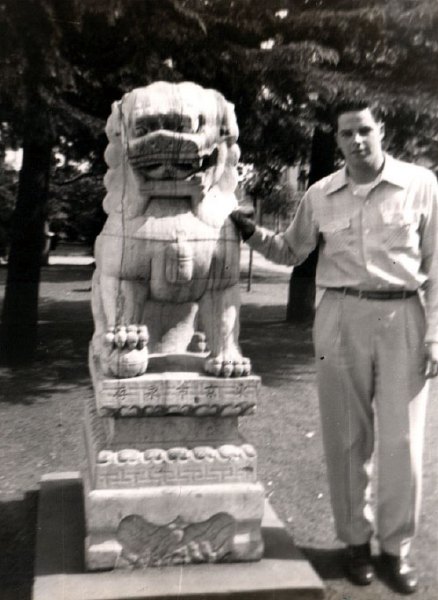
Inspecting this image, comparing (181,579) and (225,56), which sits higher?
(225,56)

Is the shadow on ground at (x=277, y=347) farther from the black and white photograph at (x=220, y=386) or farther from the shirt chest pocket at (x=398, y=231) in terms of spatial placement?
the shirt chest pocket at (x=398, y=231)

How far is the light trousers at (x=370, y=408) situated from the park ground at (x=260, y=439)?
32cm

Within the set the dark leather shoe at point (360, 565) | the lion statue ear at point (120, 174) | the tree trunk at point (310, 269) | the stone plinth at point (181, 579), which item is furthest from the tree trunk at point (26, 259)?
the dark leather shoe at point (360, 565)

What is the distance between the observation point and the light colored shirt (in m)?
3.13

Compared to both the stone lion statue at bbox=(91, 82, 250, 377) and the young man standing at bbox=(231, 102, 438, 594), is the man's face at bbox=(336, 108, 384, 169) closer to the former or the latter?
the young man standing at bbox=(231, 102, 438, 594)

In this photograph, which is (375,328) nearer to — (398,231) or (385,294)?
(385,294)

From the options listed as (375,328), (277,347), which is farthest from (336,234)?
(277,347)

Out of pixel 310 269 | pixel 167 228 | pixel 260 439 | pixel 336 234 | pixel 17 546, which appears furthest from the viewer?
pixel 310 269

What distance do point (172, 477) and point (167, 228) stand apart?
100cm

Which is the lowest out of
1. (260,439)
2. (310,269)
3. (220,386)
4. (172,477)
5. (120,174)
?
(260,439)

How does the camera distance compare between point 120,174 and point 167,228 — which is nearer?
point 167,228

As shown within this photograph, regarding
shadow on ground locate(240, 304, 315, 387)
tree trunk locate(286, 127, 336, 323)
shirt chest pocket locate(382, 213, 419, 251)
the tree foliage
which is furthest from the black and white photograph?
tree trunk locate(286, 127, 336, 323)

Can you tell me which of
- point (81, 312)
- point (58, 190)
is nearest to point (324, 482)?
point (81, 312)

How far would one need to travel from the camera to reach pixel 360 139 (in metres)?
3.12
